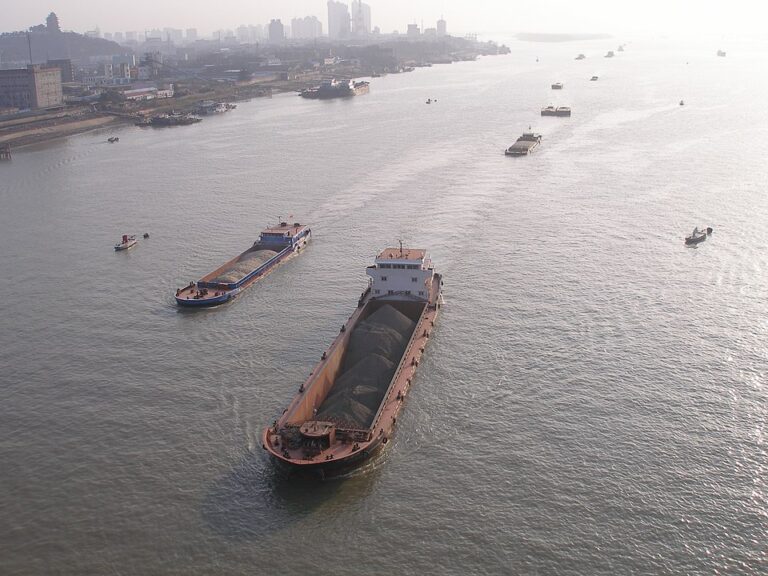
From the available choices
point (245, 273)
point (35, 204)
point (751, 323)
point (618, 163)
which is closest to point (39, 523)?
point (245, 273)

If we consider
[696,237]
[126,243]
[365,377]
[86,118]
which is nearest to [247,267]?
[126,243]

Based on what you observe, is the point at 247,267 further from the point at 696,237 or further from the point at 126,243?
the point at 696,237

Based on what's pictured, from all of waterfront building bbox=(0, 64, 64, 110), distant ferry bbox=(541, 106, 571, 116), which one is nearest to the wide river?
distant ferry bbox=(541, 106, 571, 116)

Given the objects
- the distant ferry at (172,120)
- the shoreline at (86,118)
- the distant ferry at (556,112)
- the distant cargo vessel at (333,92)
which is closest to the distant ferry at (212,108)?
the shoreline at (86,118)

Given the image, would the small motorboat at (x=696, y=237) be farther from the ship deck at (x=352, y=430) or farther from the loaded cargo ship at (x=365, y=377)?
the ship deck at (x=352, y=430)

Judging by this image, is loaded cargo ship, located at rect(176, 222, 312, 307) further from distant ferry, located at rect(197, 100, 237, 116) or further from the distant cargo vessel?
the distant cargo vessel

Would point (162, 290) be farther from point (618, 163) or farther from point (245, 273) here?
point (618, 163)
